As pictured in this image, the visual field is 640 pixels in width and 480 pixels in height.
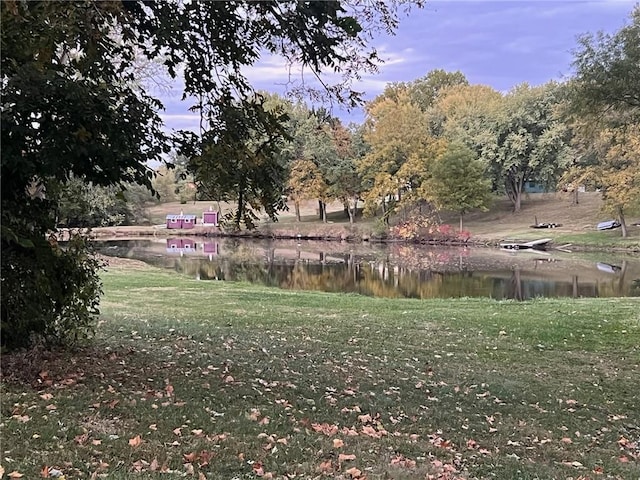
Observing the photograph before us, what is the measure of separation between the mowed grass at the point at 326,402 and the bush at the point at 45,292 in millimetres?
343

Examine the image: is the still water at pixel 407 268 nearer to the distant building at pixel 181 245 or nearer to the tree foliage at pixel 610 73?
the distant building at pixel 181 245

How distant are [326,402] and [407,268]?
74.7 feet

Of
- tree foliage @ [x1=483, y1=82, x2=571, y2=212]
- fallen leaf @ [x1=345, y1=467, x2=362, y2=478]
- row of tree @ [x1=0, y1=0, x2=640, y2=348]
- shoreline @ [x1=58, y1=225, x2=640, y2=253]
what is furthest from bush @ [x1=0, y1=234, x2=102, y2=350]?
tree foliage @ [x1=483, y1=82, x2=571, y2=212]

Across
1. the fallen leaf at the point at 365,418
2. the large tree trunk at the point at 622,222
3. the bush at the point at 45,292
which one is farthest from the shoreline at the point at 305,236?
the fallen leaf at the point at 365,418

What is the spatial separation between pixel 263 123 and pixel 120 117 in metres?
1.42

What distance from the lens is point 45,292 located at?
6.28 m

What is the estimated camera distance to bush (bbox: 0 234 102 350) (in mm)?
6031

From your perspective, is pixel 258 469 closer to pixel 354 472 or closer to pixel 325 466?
pixel 325 466

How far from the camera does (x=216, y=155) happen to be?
5852 millimetres

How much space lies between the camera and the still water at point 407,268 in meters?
22.0

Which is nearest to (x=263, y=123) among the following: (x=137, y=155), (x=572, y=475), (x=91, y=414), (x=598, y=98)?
(x=137, y=155)

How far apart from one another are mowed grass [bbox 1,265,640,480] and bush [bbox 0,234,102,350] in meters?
0.34

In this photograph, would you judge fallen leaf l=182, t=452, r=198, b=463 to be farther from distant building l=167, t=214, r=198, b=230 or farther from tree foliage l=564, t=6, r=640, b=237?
distant building l=167, t=214, r=198, b=230

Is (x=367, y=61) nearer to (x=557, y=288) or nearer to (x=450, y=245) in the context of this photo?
(x=557, y=288)
